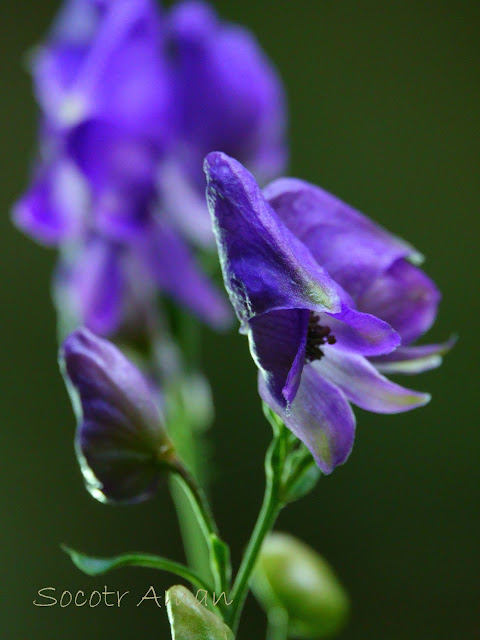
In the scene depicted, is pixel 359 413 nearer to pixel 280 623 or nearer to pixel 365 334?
pixel 280 623

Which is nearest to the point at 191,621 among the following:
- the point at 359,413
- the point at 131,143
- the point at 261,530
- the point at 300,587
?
the point at 261,530

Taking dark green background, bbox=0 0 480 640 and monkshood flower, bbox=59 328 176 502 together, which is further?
→ dark green background, bbox=0 0 480 640

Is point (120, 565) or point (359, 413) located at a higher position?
point (120, 565)

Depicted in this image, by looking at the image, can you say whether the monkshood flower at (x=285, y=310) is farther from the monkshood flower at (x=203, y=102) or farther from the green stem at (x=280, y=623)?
the monkshood flower at (x=203, y=102)

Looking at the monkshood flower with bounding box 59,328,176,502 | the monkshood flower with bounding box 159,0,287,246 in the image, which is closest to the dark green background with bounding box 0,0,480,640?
the monkshood flower with bounding box 159,0,287,246

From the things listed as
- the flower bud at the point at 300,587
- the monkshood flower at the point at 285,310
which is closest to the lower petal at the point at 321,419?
the monkshood flower at the point at 285,310

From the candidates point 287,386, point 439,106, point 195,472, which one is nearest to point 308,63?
point 439,106

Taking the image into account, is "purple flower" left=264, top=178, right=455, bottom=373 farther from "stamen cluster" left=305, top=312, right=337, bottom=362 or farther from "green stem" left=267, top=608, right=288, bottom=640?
"green stem" left=267, top=608, right=288, bottom=640
